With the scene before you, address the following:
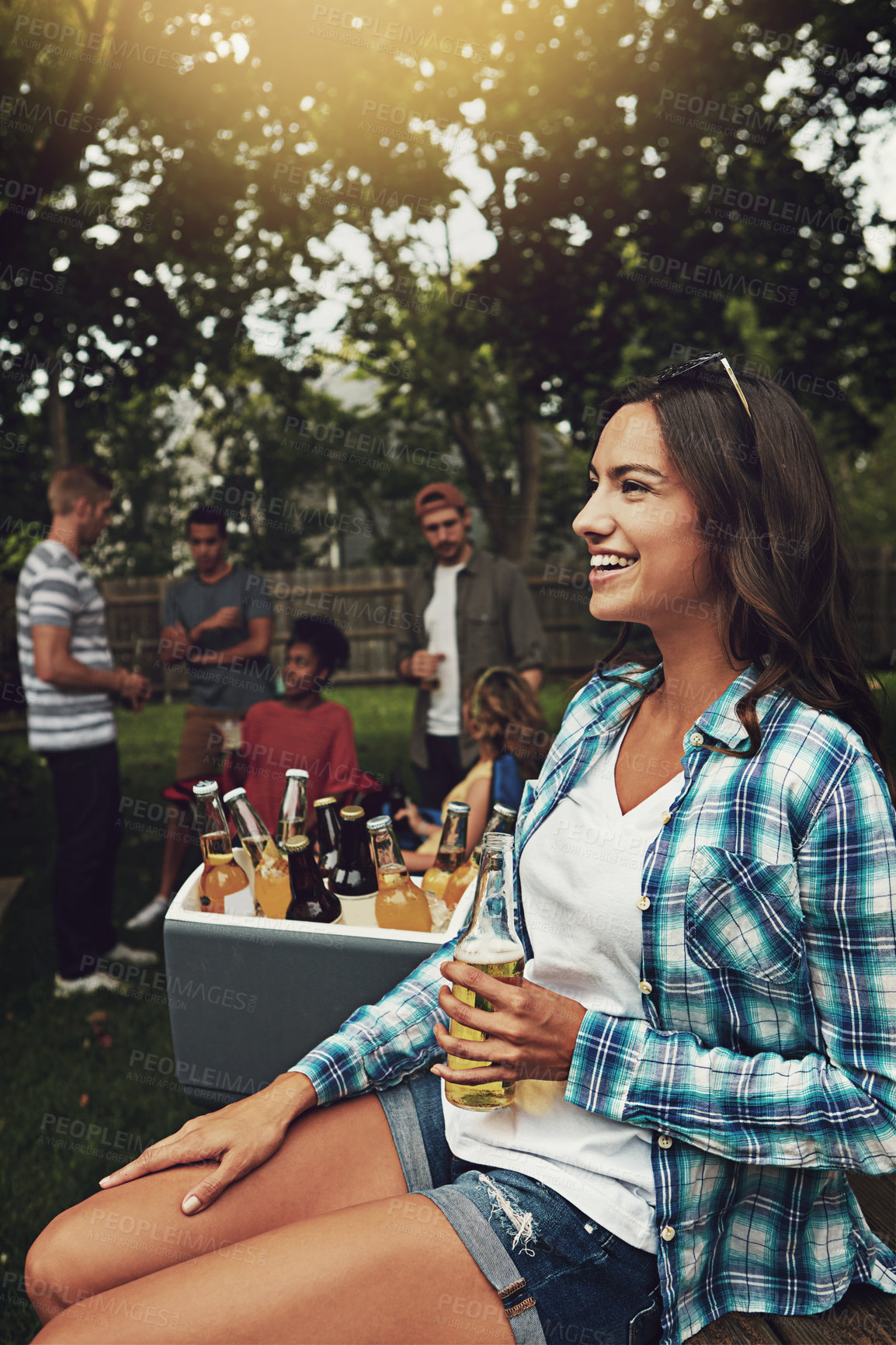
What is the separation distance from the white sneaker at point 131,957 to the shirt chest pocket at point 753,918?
380 cm

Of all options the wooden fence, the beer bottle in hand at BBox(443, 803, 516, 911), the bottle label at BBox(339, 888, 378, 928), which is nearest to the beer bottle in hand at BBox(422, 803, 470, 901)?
the beer bottle in hand at BBox(443, 803, 516, 911)

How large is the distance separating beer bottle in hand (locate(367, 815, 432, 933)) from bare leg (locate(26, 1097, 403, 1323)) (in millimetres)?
504

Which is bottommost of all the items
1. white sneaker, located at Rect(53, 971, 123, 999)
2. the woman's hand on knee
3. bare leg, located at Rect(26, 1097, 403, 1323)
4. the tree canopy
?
white sneaker, located at Rect(53, 971, 123, 999)

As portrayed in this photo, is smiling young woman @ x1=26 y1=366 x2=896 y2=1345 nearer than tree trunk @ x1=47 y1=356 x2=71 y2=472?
Yes

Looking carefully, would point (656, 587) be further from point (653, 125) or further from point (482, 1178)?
point (653, 125)

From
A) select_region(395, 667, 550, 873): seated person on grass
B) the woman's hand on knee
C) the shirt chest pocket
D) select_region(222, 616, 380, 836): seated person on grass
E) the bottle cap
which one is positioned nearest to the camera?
the shirt chest pocket

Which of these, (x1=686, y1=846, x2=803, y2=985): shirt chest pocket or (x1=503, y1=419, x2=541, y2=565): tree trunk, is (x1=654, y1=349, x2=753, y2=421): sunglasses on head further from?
(x1=503, y1=419, x2=541, y2=565): tree trunk

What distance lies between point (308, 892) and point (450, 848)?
408mm

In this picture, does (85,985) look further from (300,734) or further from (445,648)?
(445,648)

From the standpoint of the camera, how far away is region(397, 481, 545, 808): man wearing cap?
4461mm

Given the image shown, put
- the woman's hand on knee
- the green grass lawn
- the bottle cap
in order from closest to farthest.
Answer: the woman's hand on knee < the bottle cap < the green grass lawn

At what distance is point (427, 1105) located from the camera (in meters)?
1.52

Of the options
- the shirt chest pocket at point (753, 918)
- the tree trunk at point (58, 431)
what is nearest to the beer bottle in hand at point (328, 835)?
the shirt chest pocket at point (753, 918)

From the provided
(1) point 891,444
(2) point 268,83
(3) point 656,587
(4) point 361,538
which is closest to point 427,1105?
(3) point 656,587
